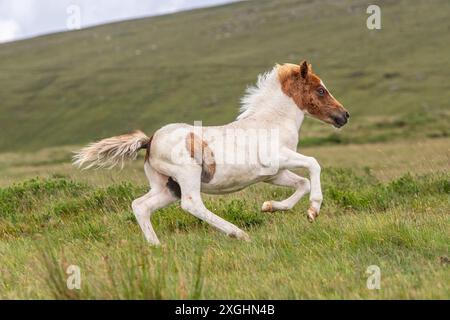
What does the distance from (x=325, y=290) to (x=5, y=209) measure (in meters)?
7.71

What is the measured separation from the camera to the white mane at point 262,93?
1004 centimetres

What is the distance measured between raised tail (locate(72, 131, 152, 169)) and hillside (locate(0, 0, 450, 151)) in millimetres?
33119

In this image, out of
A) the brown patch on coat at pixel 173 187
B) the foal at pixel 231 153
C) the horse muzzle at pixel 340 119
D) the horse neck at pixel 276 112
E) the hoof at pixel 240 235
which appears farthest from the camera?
the horse muzzle at pixel 340 119

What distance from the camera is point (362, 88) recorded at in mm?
86688

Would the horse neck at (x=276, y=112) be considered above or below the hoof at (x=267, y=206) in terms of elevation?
above

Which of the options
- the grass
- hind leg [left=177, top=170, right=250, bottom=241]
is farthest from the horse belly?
the grass

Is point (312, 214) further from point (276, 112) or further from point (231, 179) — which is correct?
point (276, 112)

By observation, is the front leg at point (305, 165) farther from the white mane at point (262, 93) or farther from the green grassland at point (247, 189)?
the white mane at point (262, 93)

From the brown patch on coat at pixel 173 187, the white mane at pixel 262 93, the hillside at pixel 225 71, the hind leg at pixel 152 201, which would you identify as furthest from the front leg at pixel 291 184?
the hillside at pixel 225 71

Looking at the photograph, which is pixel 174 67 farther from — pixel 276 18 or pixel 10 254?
pixel 10 254

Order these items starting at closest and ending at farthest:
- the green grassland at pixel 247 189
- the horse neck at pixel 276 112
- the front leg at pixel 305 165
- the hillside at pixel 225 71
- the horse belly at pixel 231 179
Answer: the green grassland at pixel 247 189 < the horse belly at pixel 231 179 < the front leg at pixel 305 165 < the horse neck at pixel 276 112 < the hillside at pixel 225 71

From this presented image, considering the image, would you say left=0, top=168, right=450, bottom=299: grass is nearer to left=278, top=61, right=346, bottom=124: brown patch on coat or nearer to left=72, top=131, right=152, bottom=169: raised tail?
left=72, top=131, right=152, bottom=169: raised tail

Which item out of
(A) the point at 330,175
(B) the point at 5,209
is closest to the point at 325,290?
(B) the point at 5,209

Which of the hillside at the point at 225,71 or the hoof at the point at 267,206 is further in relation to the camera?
the hillside at the point at 225,71
